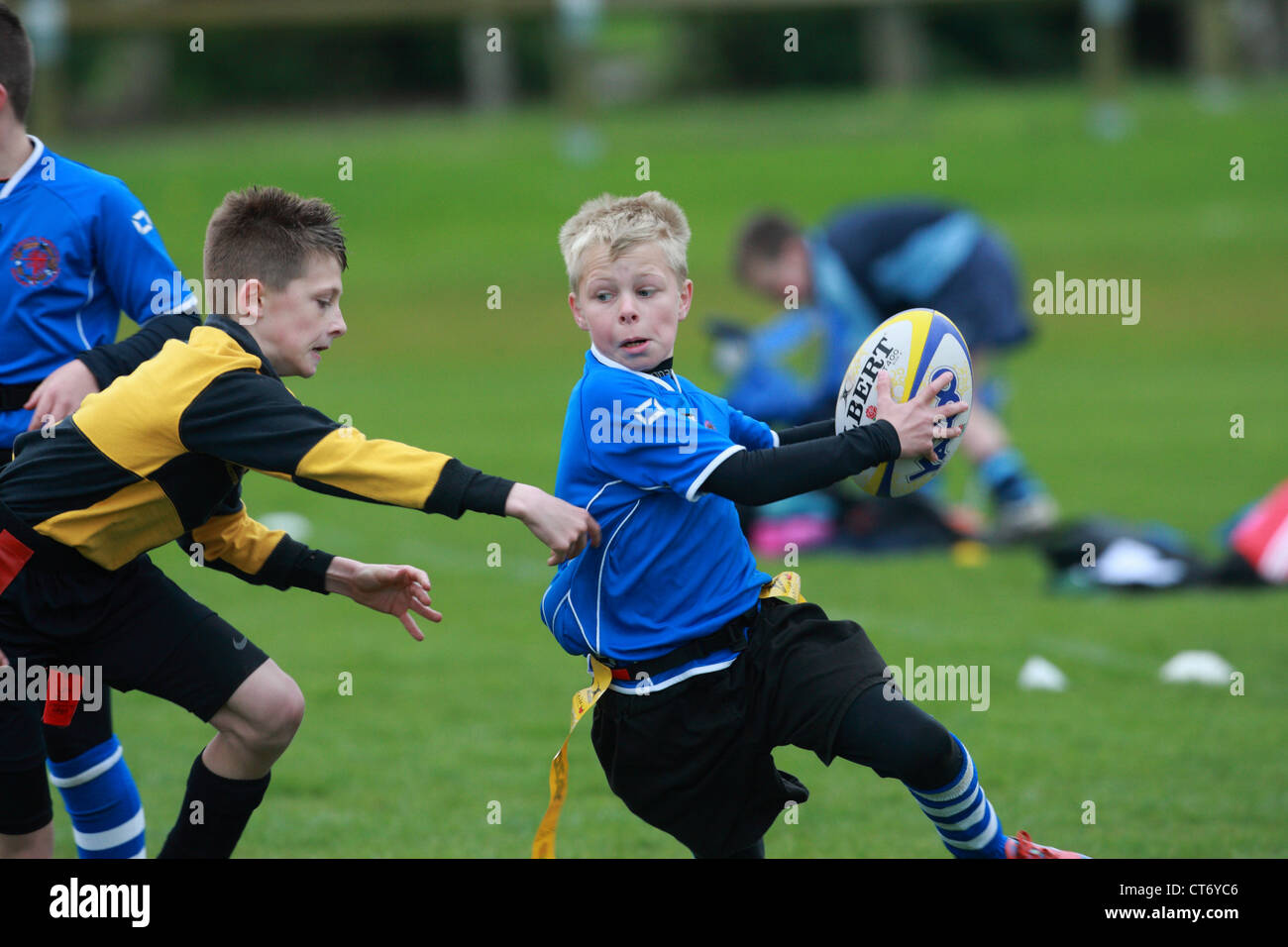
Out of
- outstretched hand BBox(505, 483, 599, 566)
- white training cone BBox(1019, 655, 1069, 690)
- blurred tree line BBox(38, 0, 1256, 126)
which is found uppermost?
blurred tree line BBox(38, 0, 1256, 126)

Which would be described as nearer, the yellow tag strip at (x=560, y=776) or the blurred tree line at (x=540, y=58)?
the yellow tag strip at (x=560, y=776)

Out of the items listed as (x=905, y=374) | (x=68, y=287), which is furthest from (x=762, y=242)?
(x=68, y=287)

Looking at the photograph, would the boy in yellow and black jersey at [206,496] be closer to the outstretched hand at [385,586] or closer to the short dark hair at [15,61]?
the outstretched hand at [385,586]

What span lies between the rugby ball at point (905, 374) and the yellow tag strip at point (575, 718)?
33 centimetres

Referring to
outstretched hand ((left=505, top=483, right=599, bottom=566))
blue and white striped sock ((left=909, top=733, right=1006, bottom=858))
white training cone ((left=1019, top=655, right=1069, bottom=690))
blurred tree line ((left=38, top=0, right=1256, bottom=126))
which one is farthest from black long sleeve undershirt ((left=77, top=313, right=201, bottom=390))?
blurred tree line ((left=38, top=0, right=1256, bottom=126))

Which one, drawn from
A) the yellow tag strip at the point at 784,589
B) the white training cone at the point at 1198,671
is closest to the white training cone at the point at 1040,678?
the white training cone at the point at 1198,671

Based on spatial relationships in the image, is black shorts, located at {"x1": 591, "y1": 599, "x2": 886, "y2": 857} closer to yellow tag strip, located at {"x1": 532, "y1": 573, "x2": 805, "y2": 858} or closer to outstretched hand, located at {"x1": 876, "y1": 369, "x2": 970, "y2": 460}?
yellow tag strip, located at {"x1": 532, "y1": 573, "x2": 805, "y2": 858}

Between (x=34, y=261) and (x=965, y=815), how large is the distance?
2.71 meters

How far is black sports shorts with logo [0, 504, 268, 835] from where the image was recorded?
3.68 m

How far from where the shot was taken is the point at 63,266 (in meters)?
4.15

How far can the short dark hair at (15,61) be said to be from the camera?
13.6 feet
